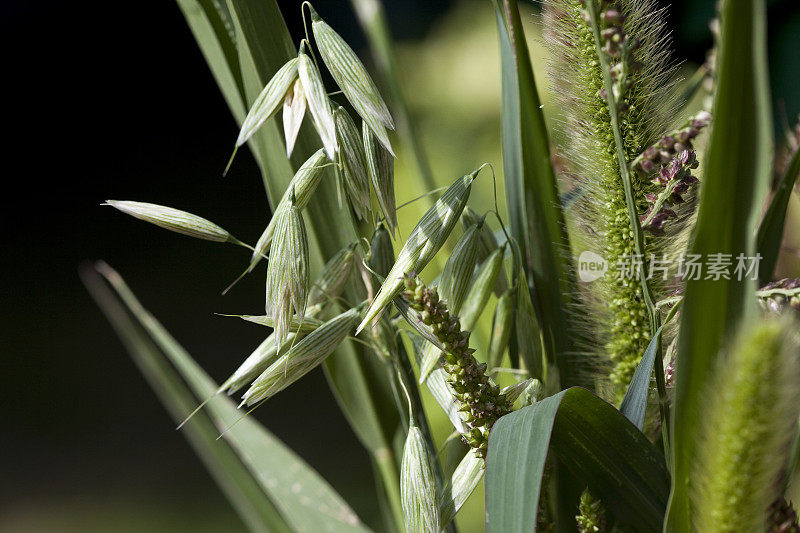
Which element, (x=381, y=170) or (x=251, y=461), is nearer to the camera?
(x=381, y=170)

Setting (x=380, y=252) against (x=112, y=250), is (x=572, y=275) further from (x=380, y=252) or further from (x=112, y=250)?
(x=112, y=250)

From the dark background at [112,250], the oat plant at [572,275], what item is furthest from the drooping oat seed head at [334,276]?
the dark background at [112,250]

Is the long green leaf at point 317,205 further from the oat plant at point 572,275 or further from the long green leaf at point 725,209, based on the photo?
the long green leaf at point 725,209

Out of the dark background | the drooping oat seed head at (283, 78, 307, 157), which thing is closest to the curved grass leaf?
the drooping oat seed head at (283, 78, 307, 157)

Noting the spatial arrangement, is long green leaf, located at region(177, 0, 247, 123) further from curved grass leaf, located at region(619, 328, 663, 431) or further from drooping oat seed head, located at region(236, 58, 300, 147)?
curved grass leaf, located at region(619, 328, 663, 431)

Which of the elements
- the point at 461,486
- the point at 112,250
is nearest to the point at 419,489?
the point at 461,486
